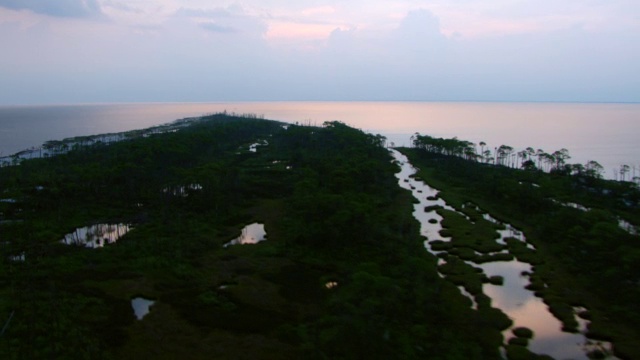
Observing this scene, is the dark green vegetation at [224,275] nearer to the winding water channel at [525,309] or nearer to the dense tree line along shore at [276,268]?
the dense tree line along shore at [276,268]

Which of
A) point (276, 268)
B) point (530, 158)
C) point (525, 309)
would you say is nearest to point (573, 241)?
point (525, 309)

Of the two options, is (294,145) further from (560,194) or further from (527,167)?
(560,194)

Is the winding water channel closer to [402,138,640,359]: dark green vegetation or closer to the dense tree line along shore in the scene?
[402,138,640,359]: dark green vegetation

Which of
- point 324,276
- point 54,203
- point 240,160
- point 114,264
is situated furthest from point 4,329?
point 240,160

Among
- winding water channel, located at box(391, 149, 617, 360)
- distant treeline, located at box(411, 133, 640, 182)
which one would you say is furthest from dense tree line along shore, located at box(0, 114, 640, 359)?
distant treeline, located at box(411, 133, 640, 182)

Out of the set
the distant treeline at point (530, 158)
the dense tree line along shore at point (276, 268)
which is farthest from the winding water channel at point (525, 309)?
the distant treeline at point (530, 158)

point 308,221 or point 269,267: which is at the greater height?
point 308,221
